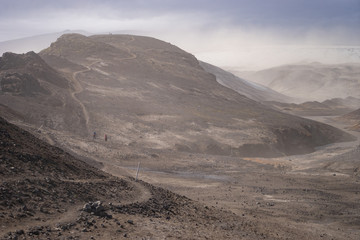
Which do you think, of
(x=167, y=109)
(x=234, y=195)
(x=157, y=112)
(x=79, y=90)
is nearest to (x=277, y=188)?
(x=234, y=195)

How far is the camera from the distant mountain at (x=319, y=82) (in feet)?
A: 511

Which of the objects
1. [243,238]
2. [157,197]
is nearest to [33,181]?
[157,197]

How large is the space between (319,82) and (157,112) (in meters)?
144

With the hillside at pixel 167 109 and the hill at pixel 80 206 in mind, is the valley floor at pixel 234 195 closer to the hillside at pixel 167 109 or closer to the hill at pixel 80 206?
the hill at pixel 80 206

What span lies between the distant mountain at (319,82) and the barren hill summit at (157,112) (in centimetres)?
9729

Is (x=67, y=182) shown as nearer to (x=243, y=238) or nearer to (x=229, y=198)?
(x=243, y=238)

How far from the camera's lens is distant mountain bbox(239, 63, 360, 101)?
511ft

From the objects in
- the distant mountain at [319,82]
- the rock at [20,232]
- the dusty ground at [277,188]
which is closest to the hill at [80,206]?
the rock at [20,232]

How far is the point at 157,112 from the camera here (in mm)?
44469

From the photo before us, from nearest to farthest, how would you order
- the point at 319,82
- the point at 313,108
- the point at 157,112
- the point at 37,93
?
the point at 37,93
the point at 157,112
the point at 313,108
the point at 319,82

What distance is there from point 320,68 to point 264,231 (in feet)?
635

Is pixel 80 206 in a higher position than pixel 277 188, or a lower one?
higher

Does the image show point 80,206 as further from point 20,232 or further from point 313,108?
point 313,108

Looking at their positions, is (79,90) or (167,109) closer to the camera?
(167,109)
